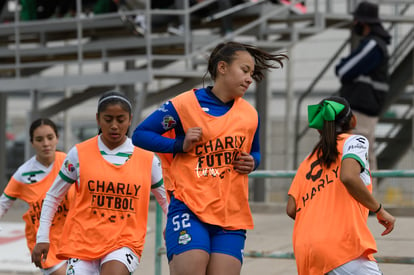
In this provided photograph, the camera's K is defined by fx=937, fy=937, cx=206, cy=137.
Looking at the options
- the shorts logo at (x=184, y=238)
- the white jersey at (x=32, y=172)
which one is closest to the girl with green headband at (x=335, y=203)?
the shorts logo at (x=184, y=238)

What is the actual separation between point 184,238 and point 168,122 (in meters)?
0.70

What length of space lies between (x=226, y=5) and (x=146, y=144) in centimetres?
891

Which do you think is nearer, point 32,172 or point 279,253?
point 279,253

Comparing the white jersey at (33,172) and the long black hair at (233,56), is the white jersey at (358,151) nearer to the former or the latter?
the long black hair at (233,56)

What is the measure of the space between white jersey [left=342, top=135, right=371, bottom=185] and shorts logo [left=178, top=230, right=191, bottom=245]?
0.96 m

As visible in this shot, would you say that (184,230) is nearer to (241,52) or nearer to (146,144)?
(146,144)

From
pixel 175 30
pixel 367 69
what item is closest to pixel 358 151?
pixel 367 69

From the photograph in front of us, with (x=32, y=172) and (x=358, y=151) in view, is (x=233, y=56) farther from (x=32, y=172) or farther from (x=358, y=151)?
(x=32, y=172)

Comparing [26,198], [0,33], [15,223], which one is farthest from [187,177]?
[0,33]

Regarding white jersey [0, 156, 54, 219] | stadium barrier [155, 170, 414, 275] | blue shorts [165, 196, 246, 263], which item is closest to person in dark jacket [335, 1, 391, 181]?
stadium barrier [155, 170, 414, 275]

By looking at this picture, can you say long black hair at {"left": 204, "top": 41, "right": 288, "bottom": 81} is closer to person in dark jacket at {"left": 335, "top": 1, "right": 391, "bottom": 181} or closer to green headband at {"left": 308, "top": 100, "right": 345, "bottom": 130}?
green headband at {"left": 308, "top": 100, "right": 345, "bottom": 130}

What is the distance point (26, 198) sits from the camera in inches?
293

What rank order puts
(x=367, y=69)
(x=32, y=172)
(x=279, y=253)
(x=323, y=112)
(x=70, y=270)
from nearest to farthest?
(x=323, y=112)
(x=70, y=270)
(x=279, y=253)
(x=32, y=172)
(x=367, y=69)

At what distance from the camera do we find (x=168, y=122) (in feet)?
17.7
